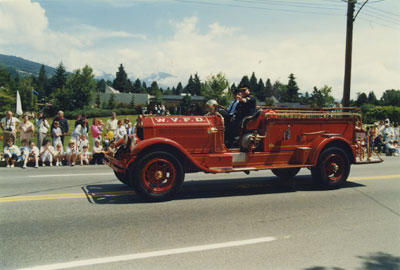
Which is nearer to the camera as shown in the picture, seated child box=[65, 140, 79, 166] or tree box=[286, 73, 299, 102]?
seated child box=[65, 140, 79, 166]

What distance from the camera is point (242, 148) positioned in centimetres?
727

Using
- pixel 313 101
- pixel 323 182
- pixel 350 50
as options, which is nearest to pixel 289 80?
pixel 313 101

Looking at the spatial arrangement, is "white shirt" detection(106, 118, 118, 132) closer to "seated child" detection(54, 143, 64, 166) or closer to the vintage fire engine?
"seated child" detection(54, 143, 64, 166)

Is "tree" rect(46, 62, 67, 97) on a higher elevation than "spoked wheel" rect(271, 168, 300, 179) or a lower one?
higher

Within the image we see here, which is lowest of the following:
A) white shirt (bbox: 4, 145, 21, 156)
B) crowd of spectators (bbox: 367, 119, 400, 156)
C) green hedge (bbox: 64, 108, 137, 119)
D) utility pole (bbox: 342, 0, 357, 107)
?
white shirt (bbox: 4, 145, 21, 156)

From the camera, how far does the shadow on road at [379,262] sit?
387 centimetres

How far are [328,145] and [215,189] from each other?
2819mm

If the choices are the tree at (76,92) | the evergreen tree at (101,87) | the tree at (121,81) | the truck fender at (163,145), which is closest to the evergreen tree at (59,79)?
the tree at (76,92)

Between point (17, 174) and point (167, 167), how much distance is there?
566 centimetres

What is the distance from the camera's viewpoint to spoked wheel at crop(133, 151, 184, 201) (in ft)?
20.7

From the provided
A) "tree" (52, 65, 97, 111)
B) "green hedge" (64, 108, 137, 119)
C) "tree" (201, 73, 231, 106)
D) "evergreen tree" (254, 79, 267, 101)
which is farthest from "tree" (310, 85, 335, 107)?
"evergreen tree" (254, 79, 267, 101)

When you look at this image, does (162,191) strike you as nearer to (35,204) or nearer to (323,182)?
(35,204)

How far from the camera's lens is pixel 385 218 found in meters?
5.73

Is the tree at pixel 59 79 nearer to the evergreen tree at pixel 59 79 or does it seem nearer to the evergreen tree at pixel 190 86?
the evergreen tree at pixel 59 79
